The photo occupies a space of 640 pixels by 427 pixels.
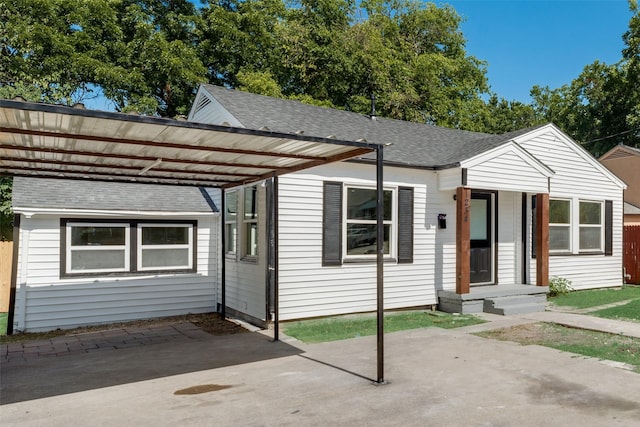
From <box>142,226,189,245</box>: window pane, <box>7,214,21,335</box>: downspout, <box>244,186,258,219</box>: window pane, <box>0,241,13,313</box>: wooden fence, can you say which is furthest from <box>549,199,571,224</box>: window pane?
<box>0,241,13,313</box>: wooden fence

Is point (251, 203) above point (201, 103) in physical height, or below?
below

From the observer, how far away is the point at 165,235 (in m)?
9.12

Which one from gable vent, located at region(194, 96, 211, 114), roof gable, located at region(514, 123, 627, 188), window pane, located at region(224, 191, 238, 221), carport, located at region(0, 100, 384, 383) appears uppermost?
gable vent, located at region(194, 96, 211, 114)

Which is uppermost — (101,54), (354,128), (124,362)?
(101,54)

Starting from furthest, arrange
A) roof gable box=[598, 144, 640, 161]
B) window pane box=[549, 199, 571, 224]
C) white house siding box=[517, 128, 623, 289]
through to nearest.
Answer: roof gable box=[598, 144, 640, 161] → window pane box=[549, 199, 571, 224] → white house siding box=[517, 128, 623, 289]

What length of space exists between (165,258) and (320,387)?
5.60m

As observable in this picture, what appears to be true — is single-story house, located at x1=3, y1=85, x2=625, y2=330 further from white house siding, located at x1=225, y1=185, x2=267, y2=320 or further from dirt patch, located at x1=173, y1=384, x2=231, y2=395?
dirt patch, located at x1=173, y1=384, x2=231, y2=395

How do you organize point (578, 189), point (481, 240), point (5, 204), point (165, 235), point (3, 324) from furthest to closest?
point (5, 204) → point (578, 189) → point (481, 240) → point (165, 235) → point (3, 324)

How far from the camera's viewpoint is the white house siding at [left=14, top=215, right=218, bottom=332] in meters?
7.76

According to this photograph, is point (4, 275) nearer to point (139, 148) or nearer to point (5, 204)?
point (5, 204)

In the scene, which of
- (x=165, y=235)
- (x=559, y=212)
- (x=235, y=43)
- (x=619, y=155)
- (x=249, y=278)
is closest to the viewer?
(x=249, y=278)

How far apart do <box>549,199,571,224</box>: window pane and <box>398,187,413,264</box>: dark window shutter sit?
470 cm

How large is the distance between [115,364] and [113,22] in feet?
58.6

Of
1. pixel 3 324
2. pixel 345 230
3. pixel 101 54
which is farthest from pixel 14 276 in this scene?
pixel 101 54
